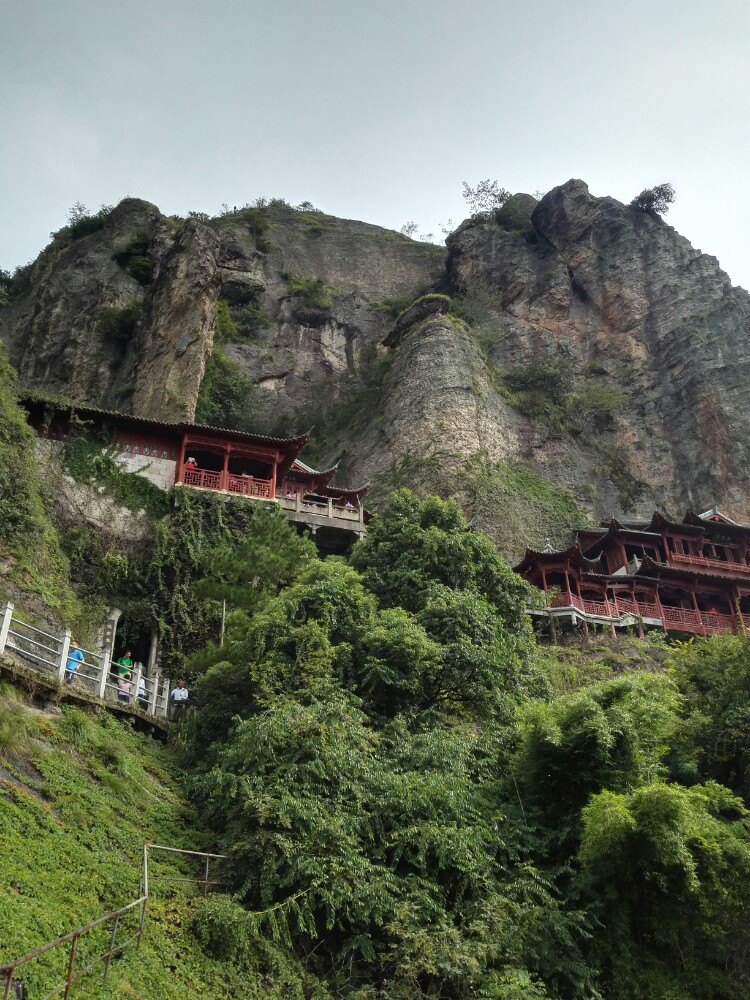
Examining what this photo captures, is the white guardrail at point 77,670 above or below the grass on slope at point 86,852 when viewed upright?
above

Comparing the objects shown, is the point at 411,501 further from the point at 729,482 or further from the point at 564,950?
the point at 729,482

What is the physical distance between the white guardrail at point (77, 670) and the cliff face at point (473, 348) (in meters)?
18.2

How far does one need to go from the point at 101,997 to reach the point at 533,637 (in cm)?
1394

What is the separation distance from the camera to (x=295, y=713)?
1270 centimetres

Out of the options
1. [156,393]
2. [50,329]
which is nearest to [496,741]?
[156,393]

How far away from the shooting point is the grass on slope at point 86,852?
24.6ft

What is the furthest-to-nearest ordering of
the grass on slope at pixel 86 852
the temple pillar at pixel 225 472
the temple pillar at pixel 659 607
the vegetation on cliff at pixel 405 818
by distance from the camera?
the temple pillar at pixel 659 607, the temple pillar at pixel 225 472, the vegetation on cliff at pixel 405 818, the grass on slope at pixel 86 852

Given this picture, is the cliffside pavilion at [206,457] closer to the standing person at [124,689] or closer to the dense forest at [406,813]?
the dense forest at [406,813]

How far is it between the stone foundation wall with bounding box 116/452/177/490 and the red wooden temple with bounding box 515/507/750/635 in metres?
13.1

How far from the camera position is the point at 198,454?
89.0ft

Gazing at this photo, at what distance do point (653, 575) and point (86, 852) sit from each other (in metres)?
28.1

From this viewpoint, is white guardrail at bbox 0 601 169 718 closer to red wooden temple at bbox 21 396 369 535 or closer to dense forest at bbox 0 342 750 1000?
dense forest at bbox 0 342 750 1000

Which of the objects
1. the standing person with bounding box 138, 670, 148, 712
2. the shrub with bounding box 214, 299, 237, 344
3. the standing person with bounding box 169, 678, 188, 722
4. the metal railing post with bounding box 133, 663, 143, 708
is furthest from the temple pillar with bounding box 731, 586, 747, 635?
the shrub with bounding box 214, 299, 237, 344

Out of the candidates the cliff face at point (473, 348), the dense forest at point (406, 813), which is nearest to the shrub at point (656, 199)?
the cliff face at point (473, 348)
